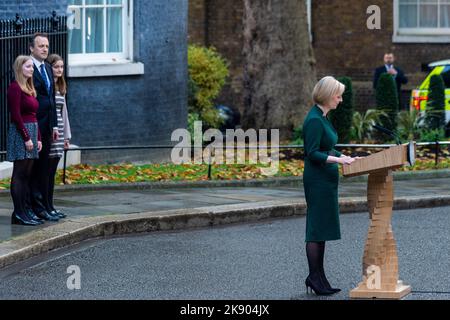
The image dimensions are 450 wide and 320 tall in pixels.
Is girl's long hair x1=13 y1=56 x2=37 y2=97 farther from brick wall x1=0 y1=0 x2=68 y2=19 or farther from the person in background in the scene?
brick wall x1=0 y1=0 x2=68 y2=19

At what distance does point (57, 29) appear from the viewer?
57.7ft

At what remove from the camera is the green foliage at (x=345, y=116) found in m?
20.8

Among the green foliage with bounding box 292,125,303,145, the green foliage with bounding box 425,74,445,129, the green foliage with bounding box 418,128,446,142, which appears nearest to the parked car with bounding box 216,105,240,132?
the green foliage with bounding box 292,125,303,145

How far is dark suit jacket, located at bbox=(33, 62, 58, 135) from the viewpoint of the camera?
12.6 metres

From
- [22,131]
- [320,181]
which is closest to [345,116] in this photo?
[22,131]

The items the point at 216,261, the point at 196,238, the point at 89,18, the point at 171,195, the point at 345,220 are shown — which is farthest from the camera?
the point at 89,18

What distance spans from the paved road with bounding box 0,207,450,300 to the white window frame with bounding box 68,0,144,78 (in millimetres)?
5424

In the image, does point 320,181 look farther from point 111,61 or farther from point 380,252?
point 111,61

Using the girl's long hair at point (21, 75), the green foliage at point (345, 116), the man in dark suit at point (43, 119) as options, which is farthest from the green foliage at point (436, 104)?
the girl's long hair at point (21, 75)

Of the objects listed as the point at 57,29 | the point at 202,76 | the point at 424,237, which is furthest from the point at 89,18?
the point at 424,237

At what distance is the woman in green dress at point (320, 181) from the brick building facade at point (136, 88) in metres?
8.44

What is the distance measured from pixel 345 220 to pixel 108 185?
3.42m

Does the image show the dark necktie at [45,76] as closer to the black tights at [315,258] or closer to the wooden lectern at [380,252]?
the black tights at [315,258]
